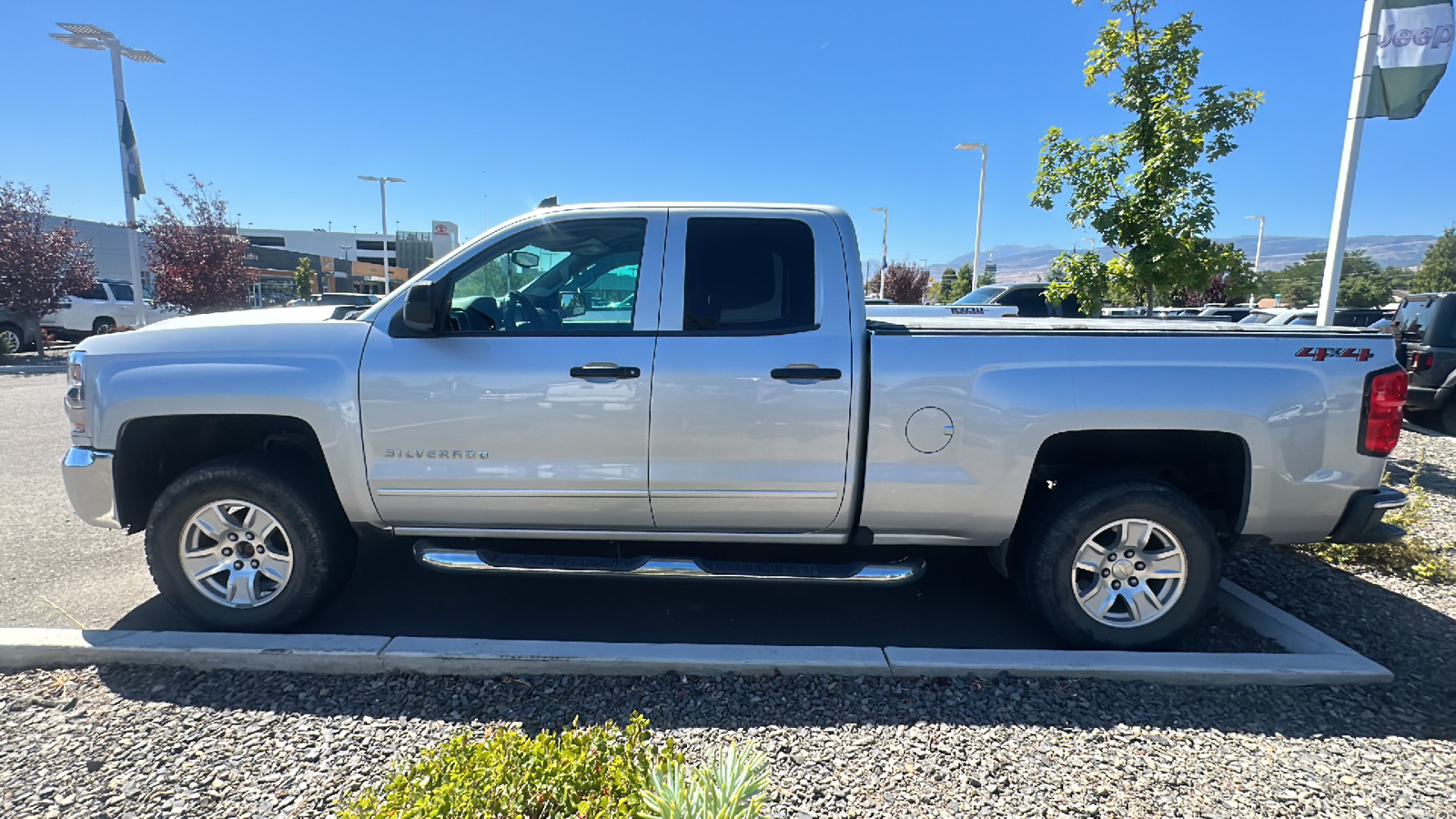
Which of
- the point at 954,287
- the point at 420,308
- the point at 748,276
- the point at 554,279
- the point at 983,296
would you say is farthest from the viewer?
the point at 954,287

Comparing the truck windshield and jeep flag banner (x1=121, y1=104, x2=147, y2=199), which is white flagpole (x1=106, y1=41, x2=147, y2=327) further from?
the truck windshield

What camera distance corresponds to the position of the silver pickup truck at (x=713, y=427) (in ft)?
Answer: 10.5

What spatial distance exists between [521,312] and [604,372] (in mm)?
610

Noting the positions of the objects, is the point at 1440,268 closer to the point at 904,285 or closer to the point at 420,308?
the point at 904,285

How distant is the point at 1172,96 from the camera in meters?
7.00

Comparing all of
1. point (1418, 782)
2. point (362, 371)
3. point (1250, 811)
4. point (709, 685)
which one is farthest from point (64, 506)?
point (1418, 782)

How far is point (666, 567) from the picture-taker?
3340 mm

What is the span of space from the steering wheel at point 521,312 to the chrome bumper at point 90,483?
1.99 m

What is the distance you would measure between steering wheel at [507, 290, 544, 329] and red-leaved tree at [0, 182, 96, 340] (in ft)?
65.9

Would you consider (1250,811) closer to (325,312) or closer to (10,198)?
(325,312)

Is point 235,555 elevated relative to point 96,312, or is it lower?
lower

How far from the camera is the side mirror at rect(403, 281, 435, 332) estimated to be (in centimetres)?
322

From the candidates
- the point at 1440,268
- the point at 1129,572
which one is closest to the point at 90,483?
the point at 1129,572

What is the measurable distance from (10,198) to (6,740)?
70.2 feet
